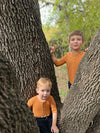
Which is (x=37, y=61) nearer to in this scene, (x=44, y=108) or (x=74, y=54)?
(x=44, y=108)

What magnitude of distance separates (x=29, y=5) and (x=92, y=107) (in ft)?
5.55

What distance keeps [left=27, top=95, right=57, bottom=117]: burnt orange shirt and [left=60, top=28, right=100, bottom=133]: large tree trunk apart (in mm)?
Result: 250

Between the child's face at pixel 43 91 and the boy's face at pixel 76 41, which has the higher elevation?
the boy's face at pixel 76 41

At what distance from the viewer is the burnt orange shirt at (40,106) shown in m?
2.03

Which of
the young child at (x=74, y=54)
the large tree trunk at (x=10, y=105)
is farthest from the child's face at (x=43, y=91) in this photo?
the large tree trunk at (x=10, y=105)

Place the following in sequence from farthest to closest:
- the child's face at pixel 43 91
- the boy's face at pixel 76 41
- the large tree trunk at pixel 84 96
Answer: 1. the boy's face at pixel 76 41
2. the child's face at pixel 43 91
3. the large tree trunk at pixel 84 96

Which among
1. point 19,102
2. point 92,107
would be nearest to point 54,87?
point 92,107

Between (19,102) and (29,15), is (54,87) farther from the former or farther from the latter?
(19,102)

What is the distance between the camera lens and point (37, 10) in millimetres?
2047

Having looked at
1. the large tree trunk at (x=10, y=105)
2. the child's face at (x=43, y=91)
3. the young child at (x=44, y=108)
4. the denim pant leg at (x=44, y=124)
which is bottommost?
the denim pant leg at (x=44, y=124)

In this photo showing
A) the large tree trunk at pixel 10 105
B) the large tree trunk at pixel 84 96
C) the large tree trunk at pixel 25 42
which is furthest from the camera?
the large tree trunk at pixel 25 42

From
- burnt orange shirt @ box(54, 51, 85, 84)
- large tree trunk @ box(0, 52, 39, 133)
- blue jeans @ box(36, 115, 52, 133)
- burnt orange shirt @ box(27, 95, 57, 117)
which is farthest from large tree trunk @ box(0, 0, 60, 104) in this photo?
large tree trunk @ box(0, 52, 39, 133)

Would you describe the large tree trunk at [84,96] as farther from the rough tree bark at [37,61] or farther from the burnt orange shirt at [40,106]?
the burnt orange shirt at [40,106]

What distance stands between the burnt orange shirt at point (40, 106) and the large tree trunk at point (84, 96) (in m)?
0.25
